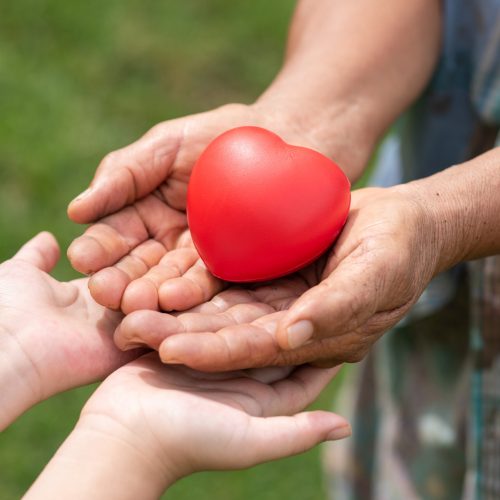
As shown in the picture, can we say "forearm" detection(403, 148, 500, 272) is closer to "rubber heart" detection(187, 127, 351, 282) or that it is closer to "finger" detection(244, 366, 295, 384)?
"rubber heart" detection(187, 127, 351, 282)

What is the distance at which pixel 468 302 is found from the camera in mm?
2459

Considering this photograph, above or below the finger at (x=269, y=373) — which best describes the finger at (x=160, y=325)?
above

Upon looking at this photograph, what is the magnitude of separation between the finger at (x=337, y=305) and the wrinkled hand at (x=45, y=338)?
1.53ft

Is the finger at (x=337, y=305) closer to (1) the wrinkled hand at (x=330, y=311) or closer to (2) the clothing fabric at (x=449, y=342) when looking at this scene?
(1) the wrinkled hand at (x=330, y=311)

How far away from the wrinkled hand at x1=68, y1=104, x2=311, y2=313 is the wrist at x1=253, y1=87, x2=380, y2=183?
22mm

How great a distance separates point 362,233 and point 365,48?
0.73m

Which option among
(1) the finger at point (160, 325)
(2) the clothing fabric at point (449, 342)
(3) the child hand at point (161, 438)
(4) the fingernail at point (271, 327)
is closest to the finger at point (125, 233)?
(1) the finger at point (160, 325)

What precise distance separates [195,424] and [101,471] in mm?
190

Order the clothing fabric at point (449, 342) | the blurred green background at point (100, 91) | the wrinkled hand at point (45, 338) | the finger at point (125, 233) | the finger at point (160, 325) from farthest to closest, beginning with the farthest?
the blurred green background at point (100, 91) → the clothing fabric at point (449, 342) → the finger at point (125, 233) → the wrinkled hand at point (45, 338) → the finger at point (160, 325)

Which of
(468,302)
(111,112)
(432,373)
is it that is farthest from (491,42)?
(111,112)

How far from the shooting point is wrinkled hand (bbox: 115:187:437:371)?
1.67 m

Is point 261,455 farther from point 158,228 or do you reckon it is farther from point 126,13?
point 126,13

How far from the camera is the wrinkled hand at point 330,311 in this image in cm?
167

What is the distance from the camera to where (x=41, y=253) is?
2.12 meters
